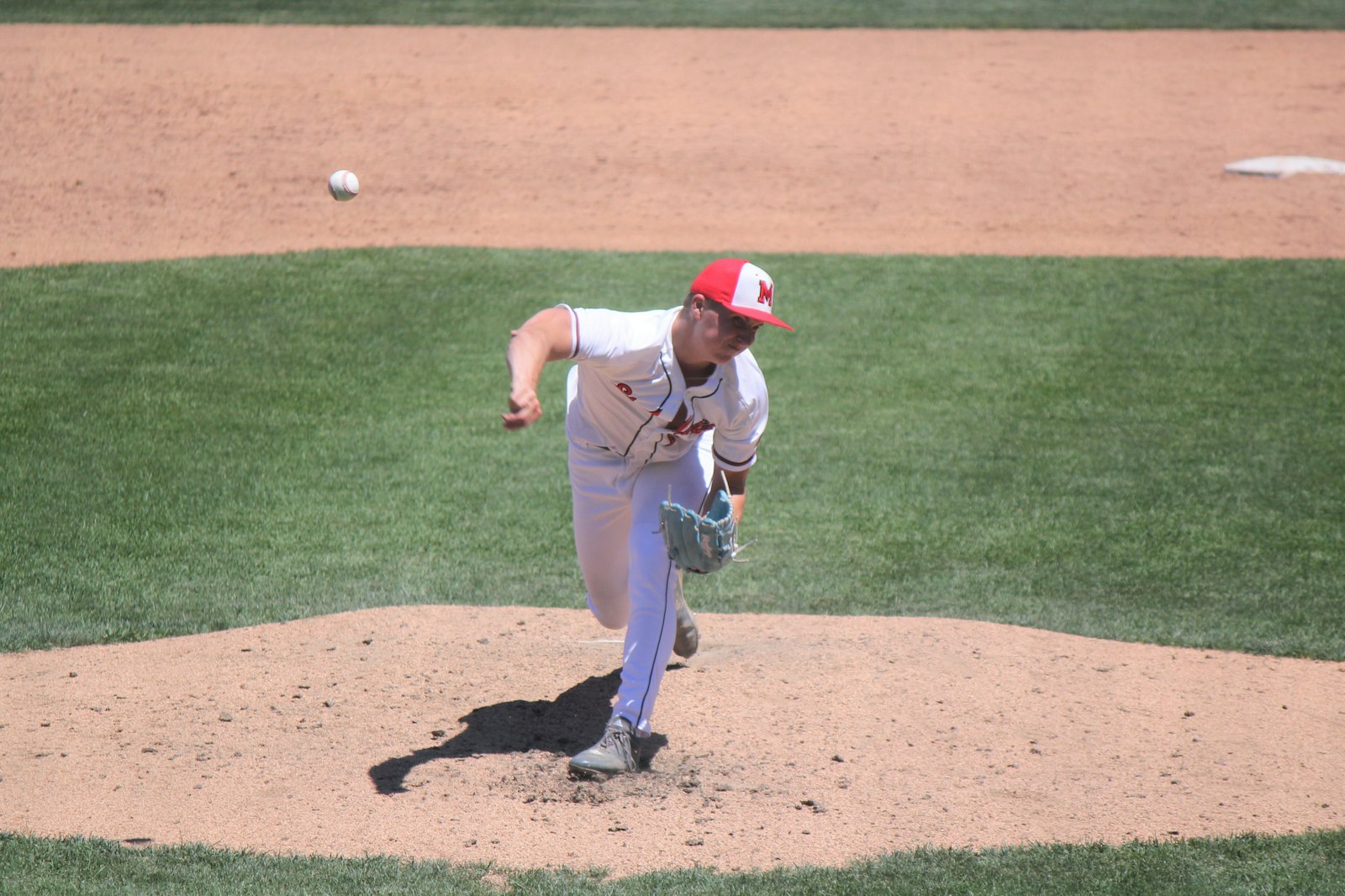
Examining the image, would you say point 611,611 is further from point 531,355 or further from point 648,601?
point 531,355

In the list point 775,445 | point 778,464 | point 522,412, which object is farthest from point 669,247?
point 522,412

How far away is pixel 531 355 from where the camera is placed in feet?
12.2

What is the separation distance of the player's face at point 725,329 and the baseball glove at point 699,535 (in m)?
0.51

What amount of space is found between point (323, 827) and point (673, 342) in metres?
1.84

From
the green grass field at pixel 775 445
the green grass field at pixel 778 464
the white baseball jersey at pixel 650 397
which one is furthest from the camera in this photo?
the green grass field at pixel 775 445

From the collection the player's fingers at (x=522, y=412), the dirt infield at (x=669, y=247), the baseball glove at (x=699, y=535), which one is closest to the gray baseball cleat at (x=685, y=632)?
the dirt infield at (x=669, y=247)

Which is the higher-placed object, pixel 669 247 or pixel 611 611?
pixel 669 247

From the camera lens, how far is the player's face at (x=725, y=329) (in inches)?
162

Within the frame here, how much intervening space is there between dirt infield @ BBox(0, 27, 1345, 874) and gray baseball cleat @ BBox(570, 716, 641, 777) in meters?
0.07

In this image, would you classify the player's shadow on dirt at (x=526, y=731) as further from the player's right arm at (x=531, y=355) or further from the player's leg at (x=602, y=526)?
the player's right arm at (x=531, y=355)

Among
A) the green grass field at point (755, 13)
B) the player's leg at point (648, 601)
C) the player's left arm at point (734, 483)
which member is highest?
the green grass field at point (755, 13)

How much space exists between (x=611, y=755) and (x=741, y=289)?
1541 millimetres

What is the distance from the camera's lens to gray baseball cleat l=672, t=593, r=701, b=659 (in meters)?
4.87

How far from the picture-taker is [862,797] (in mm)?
4301
